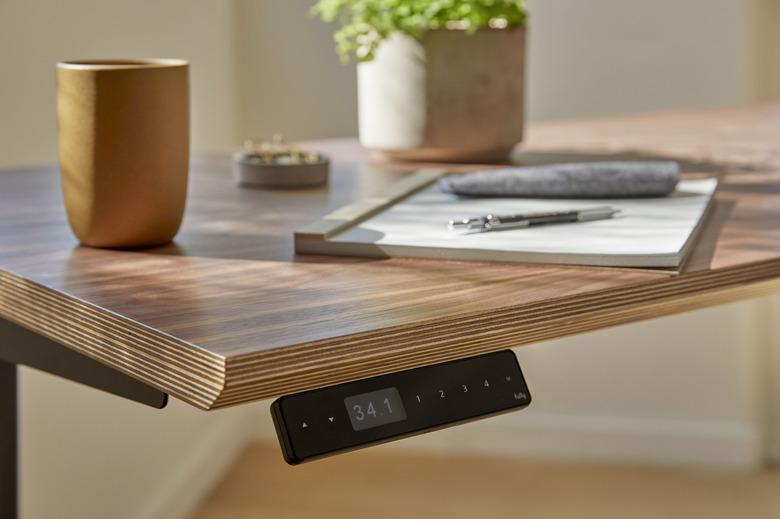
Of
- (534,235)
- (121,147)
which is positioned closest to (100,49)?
(121,147)

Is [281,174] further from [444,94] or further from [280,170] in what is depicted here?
[444,94]

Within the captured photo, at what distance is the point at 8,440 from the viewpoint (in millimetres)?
1240

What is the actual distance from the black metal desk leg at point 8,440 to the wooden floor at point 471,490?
115 centimetres

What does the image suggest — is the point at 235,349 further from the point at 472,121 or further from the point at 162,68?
the point at 472,121

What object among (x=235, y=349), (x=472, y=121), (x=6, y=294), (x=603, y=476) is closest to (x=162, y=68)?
(x=6, y=294)

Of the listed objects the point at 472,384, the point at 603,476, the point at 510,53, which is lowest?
the point at 603,476

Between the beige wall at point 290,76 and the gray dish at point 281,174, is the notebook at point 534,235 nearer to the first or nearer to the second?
the gray dish at point 281,174

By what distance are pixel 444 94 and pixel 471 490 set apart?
1.39m

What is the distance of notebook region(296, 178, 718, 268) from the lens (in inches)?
31.0

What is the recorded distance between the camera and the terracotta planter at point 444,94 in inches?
51.8

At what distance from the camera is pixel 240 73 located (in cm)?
269

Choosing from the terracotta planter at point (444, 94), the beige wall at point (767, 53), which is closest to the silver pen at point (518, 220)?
the terracotta planter at point (444, 94)

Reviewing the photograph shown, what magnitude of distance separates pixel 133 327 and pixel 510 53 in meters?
0.82

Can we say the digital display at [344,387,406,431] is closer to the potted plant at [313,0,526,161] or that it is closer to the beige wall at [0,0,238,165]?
the potted plant at [313,0,526,161]
